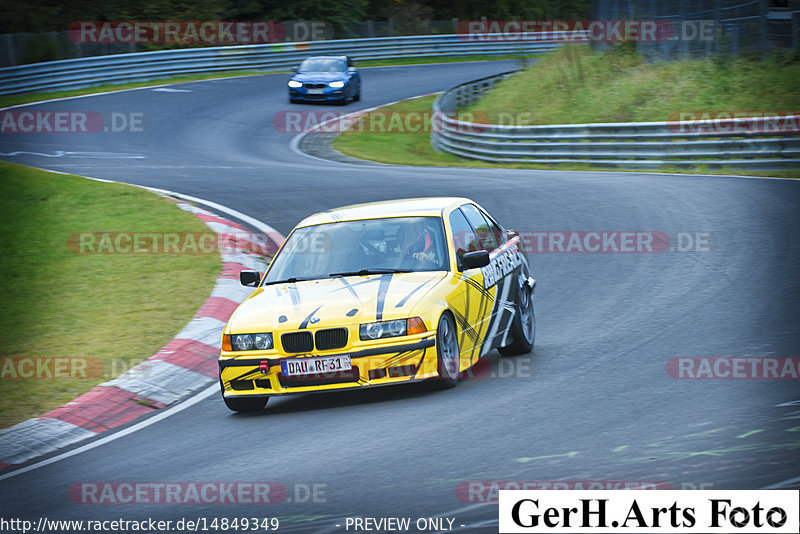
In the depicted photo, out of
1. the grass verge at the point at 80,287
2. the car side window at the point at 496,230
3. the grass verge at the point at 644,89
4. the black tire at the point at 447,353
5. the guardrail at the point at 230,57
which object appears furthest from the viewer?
the guardrail at the point at 230,57

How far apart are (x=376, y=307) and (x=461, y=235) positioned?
159 centimetres

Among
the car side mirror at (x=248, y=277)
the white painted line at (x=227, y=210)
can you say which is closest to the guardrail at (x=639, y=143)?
the white painted line at (x=227, y=210)

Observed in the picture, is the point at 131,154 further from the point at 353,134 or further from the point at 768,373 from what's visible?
the point at 768,373

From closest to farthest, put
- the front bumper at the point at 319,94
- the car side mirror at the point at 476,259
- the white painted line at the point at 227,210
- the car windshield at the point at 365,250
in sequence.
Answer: the car side mirror at the point at 476,259
the car windshield at the point at 365,250
the white painted line at the point at 227,210
the front bumper at the point at 319,94

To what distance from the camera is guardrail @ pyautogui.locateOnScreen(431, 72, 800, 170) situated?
19.9 meters

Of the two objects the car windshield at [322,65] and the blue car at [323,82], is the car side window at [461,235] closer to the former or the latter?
the blue car at [323,82]

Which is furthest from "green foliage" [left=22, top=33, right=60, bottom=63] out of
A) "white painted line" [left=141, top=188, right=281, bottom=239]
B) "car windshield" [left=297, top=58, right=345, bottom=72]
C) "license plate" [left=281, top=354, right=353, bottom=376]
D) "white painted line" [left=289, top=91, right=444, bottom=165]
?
"license plate" [left=281, top=354, right=353, bottom=376]

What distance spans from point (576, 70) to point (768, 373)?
77.6 ft

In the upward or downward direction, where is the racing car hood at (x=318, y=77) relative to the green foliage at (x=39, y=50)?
downward

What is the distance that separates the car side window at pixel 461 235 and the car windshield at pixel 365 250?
160mm

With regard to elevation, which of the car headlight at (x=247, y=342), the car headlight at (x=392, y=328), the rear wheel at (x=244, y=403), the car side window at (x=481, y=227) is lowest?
the rear wheel at (x=244, y=403)

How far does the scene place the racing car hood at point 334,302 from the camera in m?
7.71

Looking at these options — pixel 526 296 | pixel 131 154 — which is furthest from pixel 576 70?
pixel 526 296

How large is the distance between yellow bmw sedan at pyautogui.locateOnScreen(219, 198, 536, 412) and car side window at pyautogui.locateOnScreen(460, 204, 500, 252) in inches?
0.7
